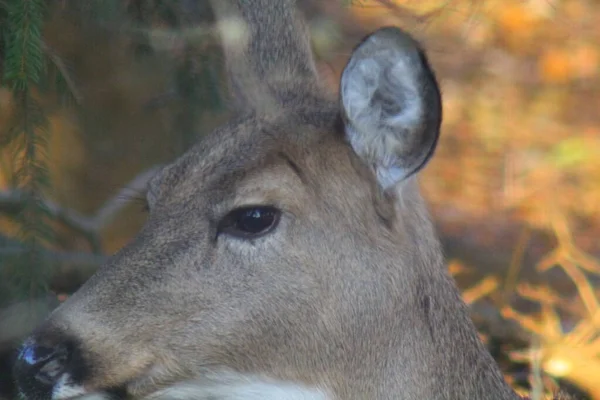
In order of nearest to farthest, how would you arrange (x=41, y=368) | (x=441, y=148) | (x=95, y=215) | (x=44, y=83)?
(x=41, y=368), (x=44, y=83), (x=95, y=215), (x=441, y=148)

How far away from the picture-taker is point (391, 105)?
10.3 ft

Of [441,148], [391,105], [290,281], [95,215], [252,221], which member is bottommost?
[441,148]

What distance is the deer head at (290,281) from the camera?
306 cm

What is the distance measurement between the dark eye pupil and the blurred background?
0.93 m

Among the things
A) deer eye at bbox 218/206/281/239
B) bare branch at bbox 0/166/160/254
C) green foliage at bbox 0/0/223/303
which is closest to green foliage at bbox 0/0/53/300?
green foliage at bbox 0/0/223/303

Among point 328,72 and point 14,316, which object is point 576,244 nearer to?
point 328,72

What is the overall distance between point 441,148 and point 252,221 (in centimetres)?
522

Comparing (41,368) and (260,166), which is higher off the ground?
(260,166)

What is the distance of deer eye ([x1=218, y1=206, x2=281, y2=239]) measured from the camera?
316 centimetres

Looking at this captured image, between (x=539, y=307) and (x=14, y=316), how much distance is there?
3.30m

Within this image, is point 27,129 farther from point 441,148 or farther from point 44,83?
point 441,148

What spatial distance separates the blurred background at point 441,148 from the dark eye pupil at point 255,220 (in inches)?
36.7

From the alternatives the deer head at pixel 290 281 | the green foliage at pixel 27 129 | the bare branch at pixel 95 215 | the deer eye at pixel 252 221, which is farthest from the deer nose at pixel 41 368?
the bare branch at pixel 95 215

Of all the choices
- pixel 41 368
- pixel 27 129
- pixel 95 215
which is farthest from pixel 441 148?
pixel 41 368
